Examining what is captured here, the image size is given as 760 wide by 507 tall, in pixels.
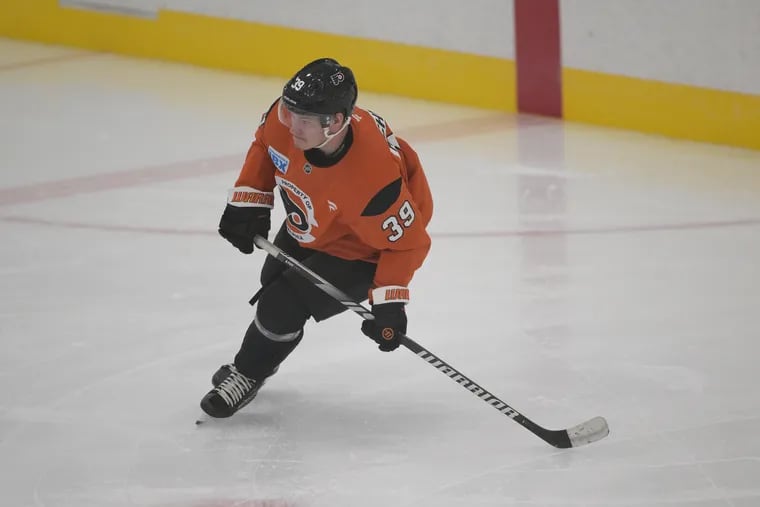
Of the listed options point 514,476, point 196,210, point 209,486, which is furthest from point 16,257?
point 514,476

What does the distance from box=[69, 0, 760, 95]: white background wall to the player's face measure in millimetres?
3059

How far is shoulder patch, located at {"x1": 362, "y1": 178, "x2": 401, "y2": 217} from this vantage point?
9.77 feet

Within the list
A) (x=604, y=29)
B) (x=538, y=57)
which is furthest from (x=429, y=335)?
(x=538, y=57)

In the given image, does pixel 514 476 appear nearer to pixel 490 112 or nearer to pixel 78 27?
pixel 490 112

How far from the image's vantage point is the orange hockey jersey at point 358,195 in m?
2.99

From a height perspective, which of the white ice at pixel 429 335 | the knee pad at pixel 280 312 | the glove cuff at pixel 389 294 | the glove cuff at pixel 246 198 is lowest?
the white ice at pixel 429 335

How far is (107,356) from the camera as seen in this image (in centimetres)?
376

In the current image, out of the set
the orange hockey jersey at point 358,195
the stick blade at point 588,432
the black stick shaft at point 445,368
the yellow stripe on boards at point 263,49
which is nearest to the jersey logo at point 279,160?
the orange hockey jersey at point 358,195

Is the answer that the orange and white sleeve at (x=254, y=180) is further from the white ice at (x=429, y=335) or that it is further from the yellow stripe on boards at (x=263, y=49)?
the yellow stripe on boards at (x=263, y=49)

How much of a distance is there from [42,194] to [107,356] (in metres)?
1.75

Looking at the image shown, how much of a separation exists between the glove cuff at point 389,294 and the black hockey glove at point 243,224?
0.40m

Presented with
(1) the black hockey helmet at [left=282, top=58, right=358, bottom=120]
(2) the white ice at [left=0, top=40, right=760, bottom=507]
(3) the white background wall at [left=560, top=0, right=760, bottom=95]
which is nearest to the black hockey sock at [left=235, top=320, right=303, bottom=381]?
(2) the white ice at [left=0, top=40, right=760, bottom=507]

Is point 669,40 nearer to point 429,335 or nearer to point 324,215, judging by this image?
point 429,335

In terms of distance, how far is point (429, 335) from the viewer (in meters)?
3.88
